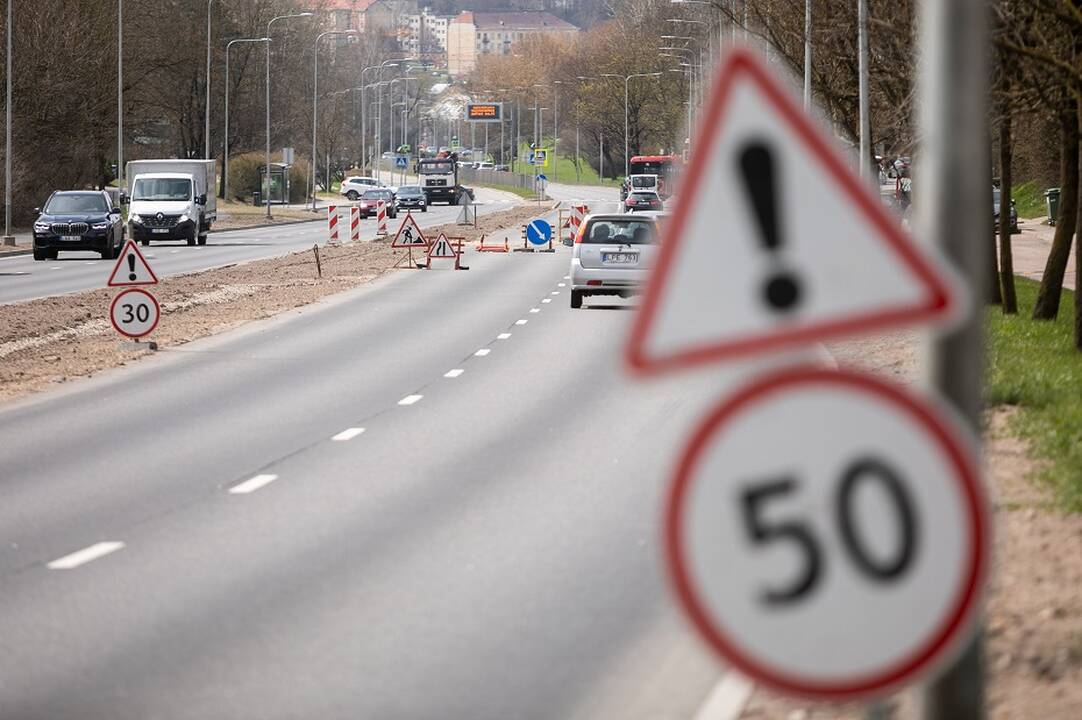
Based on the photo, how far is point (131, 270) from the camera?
76.9ft

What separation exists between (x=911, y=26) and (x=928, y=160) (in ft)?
69.9

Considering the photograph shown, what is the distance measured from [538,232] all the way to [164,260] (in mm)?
10329

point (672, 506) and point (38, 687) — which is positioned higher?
point (672, 506)

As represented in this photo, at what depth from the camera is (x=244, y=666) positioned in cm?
840

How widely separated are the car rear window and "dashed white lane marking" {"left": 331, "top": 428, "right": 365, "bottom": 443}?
53.9ft

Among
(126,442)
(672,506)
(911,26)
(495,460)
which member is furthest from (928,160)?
(911,26)

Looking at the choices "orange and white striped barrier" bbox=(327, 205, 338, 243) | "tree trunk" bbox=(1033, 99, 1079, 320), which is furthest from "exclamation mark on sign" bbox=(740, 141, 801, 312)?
"orange and white striped barrier" bbox=(327, 205, 338, 243)

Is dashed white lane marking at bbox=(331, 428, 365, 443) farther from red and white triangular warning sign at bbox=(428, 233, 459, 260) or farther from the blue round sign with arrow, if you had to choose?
the blue round sign with arrow

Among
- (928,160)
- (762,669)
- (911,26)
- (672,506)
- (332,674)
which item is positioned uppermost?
(911,26)

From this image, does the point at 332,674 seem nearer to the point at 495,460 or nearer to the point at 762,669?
the point at 762,669

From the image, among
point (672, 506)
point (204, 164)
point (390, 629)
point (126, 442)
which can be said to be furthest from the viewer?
point (204, 164)

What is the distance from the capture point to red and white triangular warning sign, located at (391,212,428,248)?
161ft

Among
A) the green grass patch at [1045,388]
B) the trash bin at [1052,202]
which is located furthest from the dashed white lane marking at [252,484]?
the trash bin at [1052,202]

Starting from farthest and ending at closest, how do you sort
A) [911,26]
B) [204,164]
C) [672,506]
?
[204,164], [911,26], [672,506]
